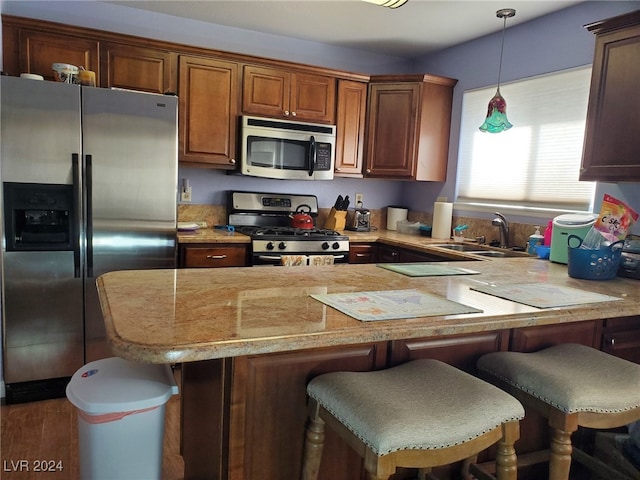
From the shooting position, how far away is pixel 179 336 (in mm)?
1041

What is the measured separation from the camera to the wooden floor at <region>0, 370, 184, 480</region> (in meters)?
2.06

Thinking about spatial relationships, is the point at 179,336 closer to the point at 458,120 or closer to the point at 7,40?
the point at 7,40

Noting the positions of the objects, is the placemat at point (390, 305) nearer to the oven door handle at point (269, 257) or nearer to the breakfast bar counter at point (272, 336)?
the breakfast bar counter at point (272, 336)

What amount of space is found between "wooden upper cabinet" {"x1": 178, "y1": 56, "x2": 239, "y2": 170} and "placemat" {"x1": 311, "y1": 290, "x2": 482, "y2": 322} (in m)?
2.27

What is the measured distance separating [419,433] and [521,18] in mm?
3137

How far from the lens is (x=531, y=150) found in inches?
133

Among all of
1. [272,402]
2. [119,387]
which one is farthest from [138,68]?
[272,402]

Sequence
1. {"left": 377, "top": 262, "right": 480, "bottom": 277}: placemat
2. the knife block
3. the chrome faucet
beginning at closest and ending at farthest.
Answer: {"left": 377, "top": 262, "right": 480, "bottom": 277}: placemat < the chrome faucet < the knife block

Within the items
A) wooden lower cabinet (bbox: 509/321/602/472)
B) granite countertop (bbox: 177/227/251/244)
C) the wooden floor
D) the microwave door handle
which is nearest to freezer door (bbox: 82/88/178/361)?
granite countertop (bbox: 177/227/251/244)

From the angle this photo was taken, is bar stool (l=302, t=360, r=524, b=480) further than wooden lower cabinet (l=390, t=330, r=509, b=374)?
No

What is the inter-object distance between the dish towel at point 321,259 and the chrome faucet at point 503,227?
46.9 inches

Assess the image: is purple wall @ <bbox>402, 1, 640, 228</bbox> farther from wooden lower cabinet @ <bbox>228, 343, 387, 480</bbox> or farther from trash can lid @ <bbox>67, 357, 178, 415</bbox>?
trash can lid @ <bbox>67, 357, 178, 415</bbox>

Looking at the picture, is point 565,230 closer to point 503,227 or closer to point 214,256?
point 503,227

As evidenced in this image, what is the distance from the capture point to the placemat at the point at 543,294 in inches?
60.1
